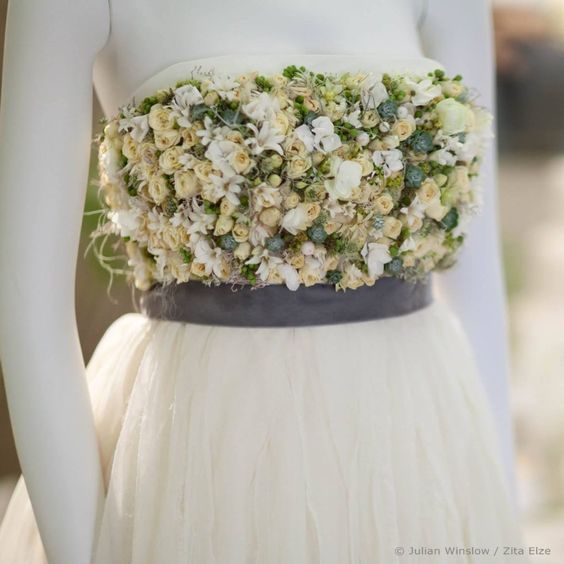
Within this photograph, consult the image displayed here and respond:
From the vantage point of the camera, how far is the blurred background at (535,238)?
2.65 meters


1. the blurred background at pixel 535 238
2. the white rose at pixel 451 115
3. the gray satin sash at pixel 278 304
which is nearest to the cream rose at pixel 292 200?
the gray satin sash at pixel 278 304

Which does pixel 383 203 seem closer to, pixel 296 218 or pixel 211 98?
pixel 296 218

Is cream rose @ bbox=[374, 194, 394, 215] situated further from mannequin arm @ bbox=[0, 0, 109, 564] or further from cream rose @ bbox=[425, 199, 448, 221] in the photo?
mannequin arm @ bbox=[0, 0, 109, 564]

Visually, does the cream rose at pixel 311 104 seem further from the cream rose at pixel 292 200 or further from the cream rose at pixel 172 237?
the cream rose at pixel 172 237

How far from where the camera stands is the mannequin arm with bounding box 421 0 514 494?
3.54ft

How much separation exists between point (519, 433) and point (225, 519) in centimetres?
213

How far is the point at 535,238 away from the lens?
2.90 m

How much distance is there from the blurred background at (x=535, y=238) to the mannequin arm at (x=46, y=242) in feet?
7.04

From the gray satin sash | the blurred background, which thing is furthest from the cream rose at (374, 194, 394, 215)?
the blurred background

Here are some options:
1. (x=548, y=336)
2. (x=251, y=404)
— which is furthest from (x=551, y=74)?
(x=251, y=404)

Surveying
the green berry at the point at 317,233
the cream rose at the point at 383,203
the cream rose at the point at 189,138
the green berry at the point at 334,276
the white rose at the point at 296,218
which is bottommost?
the green berry at the point at 334,276

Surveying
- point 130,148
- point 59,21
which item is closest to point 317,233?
point 130,148

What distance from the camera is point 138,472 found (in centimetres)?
88

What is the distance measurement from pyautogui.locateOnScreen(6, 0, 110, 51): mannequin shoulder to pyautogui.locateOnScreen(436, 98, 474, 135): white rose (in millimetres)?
424
